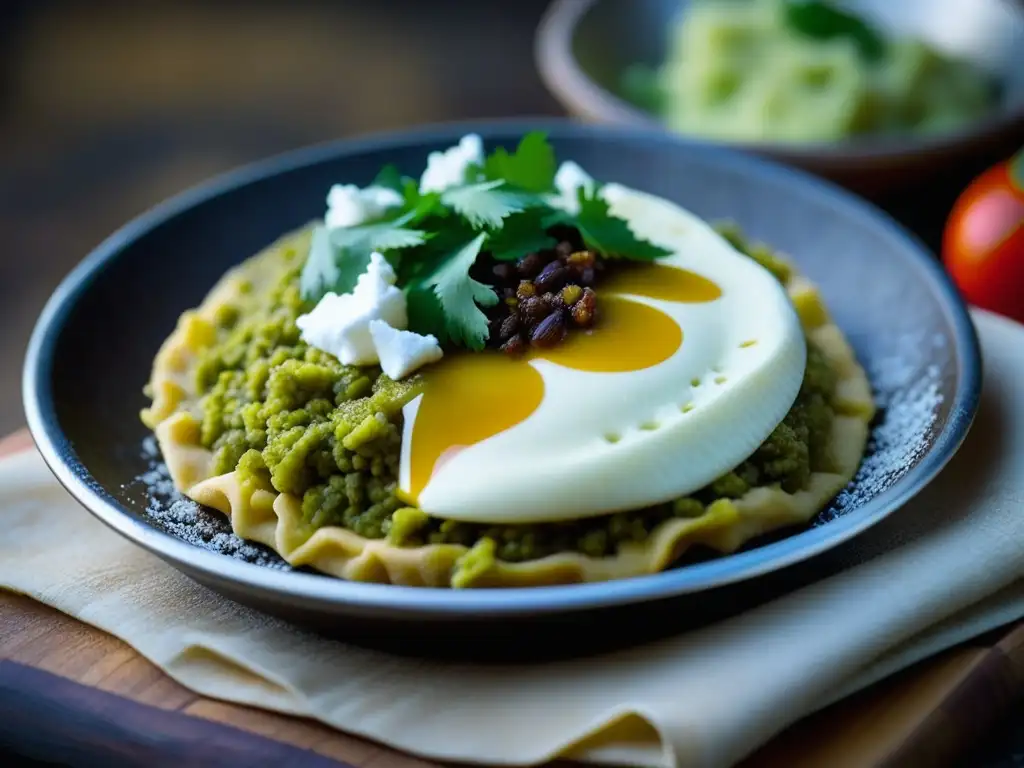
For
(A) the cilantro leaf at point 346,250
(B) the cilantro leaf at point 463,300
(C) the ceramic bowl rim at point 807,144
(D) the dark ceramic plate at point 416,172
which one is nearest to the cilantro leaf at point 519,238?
(B) the cilantro leaf at point 463,300

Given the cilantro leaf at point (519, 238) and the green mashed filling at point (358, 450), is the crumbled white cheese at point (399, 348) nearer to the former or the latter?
the green mashed filling at point (358, 450)

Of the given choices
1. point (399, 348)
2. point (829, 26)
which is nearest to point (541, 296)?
point (399, 348)

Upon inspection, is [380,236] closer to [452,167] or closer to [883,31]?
[452,167]

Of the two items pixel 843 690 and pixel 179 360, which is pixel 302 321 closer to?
pixel 179 360

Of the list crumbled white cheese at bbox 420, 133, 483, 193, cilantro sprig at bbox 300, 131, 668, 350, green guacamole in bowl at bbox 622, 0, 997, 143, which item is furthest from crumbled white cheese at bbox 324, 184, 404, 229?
green guacamole in bowl at bbox 622, 0, 997, 143

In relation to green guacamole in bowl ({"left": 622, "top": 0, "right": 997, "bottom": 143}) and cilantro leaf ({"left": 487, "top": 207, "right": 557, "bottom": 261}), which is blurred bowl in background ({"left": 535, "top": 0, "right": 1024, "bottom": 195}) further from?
cilantro leaf ({"left": 487, "top": 207, "right": 557, "bottom": 261})

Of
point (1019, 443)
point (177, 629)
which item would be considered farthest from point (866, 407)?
point (177, 629)

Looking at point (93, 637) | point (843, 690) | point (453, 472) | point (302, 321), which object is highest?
point (302, 321)

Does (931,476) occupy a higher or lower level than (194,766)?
higher
